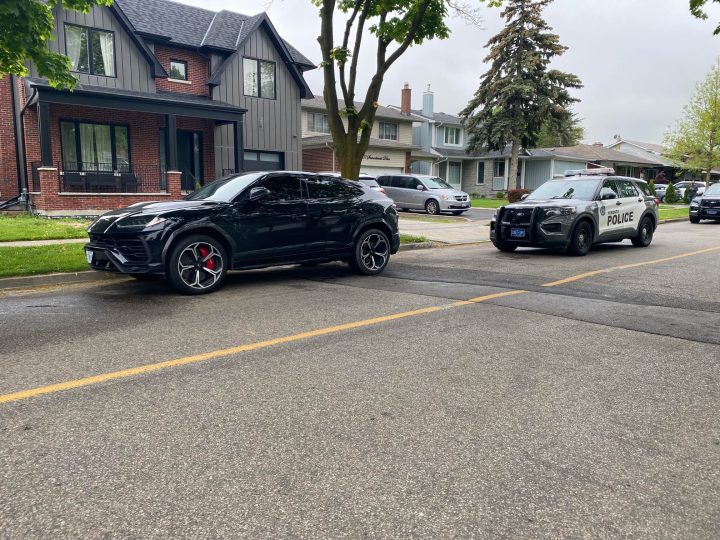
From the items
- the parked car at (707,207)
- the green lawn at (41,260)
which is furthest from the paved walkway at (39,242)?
the parked car at (707,207)

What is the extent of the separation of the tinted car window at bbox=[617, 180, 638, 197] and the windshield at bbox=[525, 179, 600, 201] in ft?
2.86

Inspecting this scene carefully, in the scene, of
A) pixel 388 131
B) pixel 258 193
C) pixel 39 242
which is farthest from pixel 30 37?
pixel 388 131

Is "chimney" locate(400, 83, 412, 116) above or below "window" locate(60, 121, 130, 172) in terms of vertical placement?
above

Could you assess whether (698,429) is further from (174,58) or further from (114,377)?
(174,58)

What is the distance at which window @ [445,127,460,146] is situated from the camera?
49562 millimetres

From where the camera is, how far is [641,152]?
70750 mm

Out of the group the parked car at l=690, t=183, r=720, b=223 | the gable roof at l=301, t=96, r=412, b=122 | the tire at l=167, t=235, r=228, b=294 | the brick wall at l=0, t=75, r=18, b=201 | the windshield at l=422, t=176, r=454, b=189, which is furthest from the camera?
the gable roof at l=301, t=96, r=412, b=122

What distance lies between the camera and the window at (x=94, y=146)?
849 inches

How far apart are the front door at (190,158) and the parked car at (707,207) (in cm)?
2087

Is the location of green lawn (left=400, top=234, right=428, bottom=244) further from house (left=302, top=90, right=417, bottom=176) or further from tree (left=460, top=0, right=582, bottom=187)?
tree (left=460, top=0, right=582, bottom=187)

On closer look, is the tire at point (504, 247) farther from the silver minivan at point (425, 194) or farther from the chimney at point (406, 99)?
the chimney at point (406, 99)

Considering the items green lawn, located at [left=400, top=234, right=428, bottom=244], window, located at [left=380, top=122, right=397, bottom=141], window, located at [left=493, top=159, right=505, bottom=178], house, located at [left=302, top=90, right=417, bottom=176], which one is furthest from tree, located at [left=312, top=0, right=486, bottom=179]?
window, located at [left=493, top=159, right=505, bottom=178]

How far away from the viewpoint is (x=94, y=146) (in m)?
22.2

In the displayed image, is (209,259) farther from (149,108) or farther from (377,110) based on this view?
(377,110)
